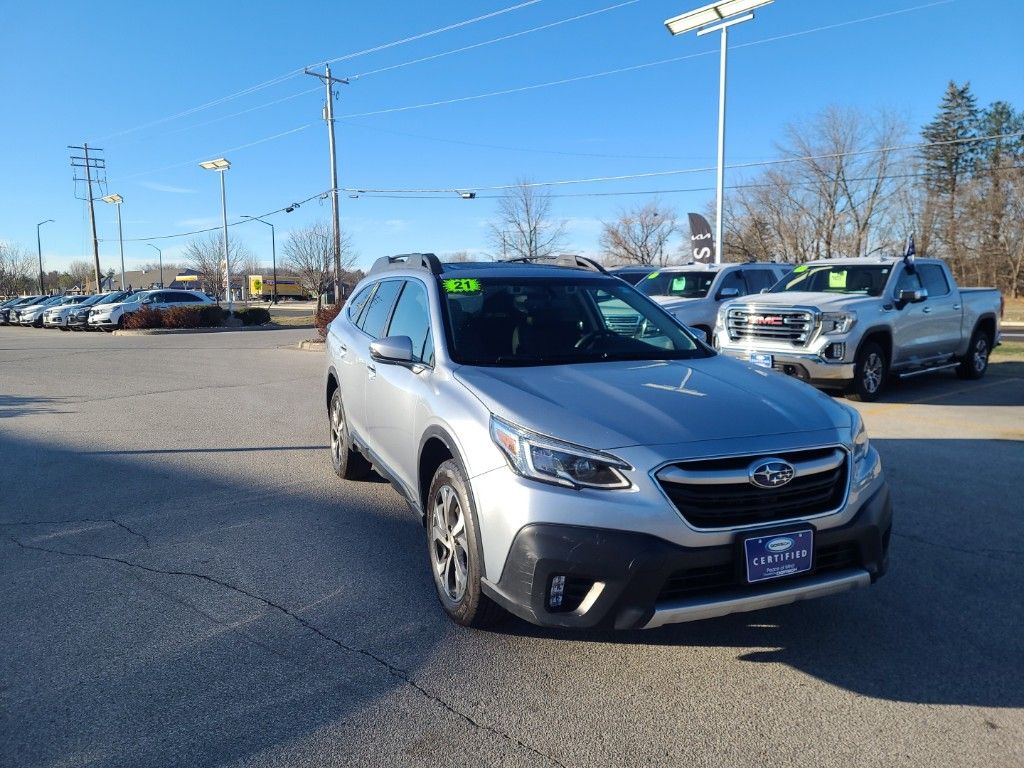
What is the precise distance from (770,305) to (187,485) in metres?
7.58

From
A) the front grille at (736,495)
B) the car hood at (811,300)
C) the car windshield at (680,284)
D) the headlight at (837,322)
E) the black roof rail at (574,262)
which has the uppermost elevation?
the black roof rail at (574,262)

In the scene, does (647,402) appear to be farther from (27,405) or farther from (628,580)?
(27,405)

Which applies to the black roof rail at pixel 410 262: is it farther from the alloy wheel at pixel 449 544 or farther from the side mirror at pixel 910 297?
the side mirror at pixel 910 297

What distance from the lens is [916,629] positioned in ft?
12.0

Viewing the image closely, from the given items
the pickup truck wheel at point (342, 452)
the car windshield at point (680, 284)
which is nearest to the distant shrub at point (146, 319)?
the car windshield at point (680, 284)

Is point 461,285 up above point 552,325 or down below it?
above

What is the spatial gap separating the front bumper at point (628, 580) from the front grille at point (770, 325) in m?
7.47

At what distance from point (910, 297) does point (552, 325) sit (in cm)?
763

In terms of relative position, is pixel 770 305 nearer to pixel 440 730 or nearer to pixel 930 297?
pixel 930 297

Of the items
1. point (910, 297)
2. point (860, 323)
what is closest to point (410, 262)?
point (860, 323)

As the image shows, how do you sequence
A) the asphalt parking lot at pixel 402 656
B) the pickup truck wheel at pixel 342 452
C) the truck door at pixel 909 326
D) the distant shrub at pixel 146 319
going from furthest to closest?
the distant shrub at pixel 146 319 < the truck door at pixel 909 326 < the pickup truck wheel at pixel 342 452 < the asphalt parking lot at pixel 402 656

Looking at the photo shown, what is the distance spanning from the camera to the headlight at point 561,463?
305 cm

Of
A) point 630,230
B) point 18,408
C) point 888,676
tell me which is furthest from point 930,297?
point 630,230

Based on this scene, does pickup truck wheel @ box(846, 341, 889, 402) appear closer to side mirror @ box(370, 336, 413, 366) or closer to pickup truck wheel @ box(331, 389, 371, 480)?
pickup truck wheel @ box(331, 389, 371, 480)
